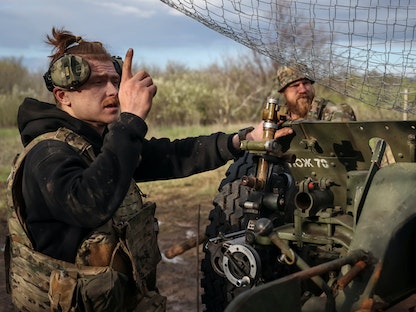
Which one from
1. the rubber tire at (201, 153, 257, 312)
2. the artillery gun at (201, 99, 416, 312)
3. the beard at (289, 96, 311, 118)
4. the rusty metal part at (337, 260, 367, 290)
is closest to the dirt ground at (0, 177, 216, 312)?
the rubber tire at (201, 153, 257, 312)

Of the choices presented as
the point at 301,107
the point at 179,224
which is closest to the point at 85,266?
the point at 301,107

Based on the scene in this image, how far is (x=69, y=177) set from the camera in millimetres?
2598

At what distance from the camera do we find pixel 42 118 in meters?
3.06

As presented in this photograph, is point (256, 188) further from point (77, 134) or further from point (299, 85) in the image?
point (299, 85)

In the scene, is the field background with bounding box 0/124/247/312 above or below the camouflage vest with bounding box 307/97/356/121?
below

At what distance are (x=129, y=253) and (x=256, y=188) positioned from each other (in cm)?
70

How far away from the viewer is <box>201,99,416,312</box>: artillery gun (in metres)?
2.39

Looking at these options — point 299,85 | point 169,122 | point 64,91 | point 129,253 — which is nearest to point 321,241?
point 129,253

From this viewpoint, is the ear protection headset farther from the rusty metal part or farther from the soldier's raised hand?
the rusty metal part

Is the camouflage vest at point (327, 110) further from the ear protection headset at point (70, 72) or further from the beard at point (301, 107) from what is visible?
the ear protection headset at point (70, 72)

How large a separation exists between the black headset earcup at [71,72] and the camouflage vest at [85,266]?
24 cm

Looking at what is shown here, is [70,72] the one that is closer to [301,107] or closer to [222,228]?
[222,228]

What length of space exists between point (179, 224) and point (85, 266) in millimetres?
5325

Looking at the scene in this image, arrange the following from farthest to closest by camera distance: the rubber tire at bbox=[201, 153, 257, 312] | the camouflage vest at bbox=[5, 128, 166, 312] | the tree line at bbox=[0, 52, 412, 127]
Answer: the tree line at bbox=[0, 52, 412, 127] → the rubber tire at bbox=[201, 153, 257, 312] → the camouflage vest at bbox=[5, 128, 166, 312]
